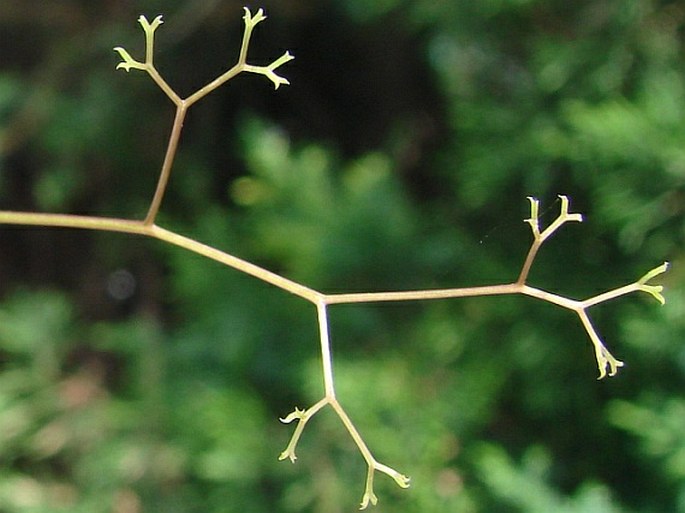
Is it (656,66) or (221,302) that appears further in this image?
Answer: (221,302)

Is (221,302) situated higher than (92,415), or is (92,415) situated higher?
(221,302)

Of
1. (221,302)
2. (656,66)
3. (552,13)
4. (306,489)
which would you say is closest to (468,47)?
(552,13)

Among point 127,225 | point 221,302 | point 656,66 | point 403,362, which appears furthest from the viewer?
point 221,302

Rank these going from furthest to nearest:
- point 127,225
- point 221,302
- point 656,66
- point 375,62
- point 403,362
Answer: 1. point 375,62
2. point 221,302
3. point 403,362
4. point 656,66
5. point 127,225

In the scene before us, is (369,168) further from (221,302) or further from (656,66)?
(656,66)

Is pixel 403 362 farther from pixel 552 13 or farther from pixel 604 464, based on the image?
pixel 552 13

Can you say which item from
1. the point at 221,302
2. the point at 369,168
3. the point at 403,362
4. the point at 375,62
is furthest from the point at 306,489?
the point at 375,62

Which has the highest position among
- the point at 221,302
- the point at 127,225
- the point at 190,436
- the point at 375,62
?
the point at 375,62
